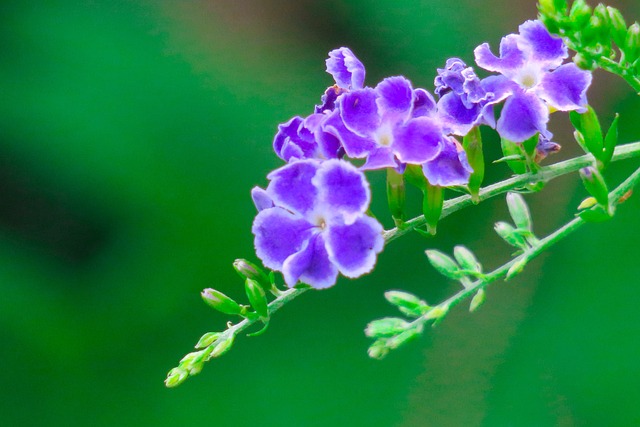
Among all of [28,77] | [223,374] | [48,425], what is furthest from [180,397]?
[28,77]

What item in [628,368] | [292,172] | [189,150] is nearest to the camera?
[292,172]

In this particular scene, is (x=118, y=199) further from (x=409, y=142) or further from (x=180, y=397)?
(x=409, y=142)

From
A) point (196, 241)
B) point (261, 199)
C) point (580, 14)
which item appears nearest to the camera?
point (580, 14)

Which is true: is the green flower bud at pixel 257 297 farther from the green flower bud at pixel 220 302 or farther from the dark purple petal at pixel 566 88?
the dark purple petal at pixel 566 88

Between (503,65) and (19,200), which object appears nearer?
Answer: (503,65)

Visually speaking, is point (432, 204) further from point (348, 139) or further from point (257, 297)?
point (257, 297)

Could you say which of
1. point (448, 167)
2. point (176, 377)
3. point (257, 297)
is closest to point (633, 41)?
point (448, 167)

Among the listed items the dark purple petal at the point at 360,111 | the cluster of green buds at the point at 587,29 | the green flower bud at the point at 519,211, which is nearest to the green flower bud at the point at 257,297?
the dark purple petal at the point at 360,111
